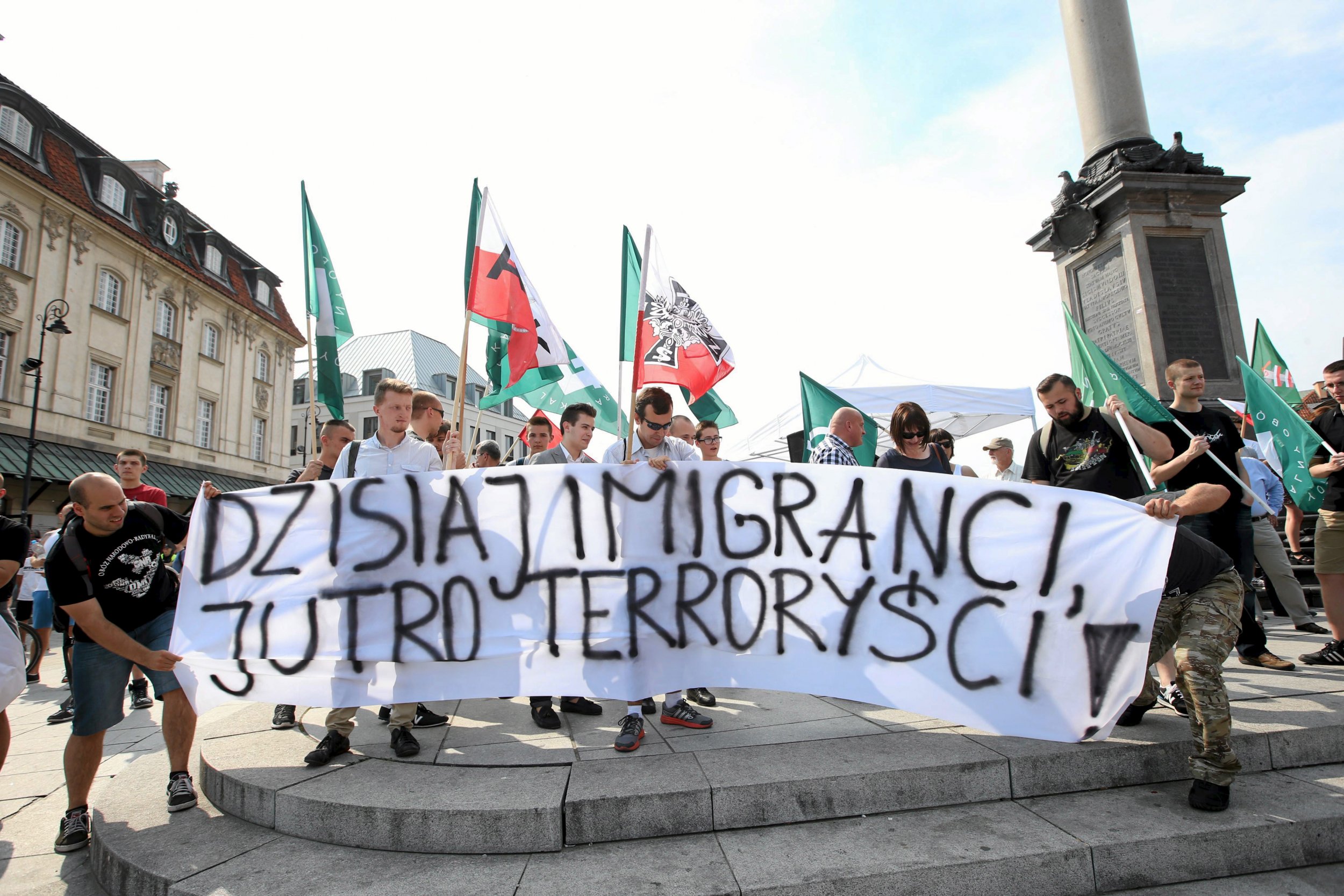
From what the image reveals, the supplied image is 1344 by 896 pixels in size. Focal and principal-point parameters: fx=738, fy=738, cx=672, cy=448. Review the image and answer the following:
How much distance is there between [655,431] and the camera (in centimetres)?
456

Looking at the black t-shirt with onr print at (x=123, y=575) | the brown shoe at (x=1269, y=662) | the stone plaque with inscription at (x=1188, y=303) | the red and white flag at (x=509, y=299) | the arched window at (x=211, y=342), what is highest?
the arched window at (x=211, y=342)

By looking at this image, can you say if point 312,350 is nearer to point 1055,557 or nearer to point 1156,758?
point 1055,557

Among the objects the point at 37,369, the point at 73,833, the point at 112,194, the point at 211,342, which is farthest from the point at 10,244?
the point at 73,833

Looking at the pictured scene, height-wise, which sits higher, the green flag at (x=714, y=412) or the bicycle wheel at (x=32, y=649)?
the green flag at (x=714, y=412)

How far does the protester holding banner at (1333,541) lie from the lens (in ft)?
16.2

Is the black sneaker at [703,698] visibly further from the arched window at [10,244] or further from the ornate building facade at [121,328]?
the arched window at [10,244]

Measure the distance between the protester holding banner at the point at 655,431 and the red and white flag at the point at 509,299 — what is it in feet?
4.99

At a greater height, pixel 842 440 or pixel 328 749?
pixel 842 440

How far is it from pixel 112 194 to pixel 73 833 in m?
31.7

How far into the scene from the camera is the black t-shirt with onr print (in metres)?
3.55

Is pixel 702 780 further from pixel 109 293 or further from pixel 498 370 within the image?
pixel 109 293

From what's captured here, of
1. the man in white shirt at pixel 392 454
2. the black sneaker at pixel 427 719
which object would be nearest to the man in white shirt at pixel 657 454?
the man in white shirt at pixel 392 454

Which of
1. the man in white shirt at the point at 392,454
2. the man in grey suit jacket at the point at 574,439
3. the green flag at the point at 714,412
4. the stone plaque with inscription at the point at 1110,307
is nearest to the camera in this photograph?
the man in white shirt at the point at 392,454

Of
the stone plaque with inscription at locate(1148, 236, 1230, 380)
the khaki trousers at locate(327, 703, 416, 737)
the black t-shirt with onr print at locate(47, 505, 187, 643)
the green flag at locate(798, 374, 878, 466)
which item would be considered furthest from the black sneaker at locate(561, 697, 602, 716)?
the stone plaque with inscription at locate(1148, 236, 1230, 380)
